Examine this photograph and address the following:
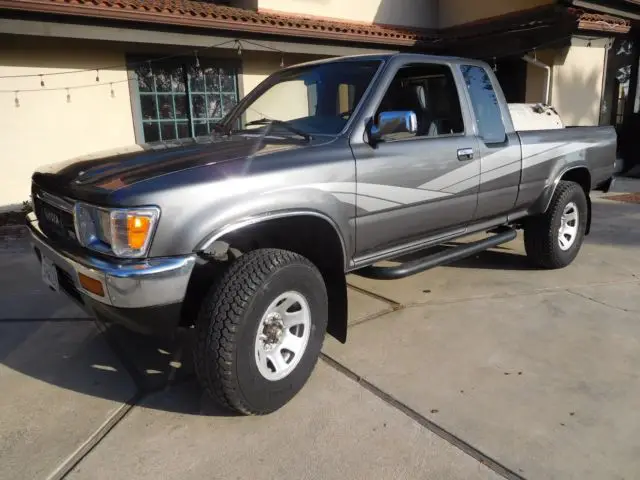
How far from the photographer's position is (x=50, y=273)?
2.86 meters

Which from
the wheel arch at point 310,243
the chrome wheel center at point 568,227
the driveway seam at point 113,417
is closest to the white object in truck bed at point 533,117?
the chrome wheel center at point 568,227

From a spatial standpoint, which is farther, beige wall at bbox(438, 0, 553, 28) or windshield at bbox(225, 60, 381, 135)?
beige wall at bbox(438, 0, 553, 28)

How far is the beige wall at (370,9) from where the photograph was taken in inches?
429

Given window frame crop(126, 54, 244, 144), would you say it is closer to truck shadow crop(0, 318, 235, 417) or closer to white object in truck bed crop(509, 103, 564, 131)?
white object in truck bed crop(509, 103, 564, 131)

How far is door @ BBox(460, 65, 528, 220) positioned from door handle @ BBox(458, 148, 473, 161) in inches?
6.4

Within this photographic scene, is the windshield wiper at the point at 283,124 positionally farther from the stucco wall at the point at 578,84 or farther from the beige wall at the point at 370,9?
the stucco wall at the point at 578,84

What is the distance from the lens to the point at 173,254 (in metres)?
2.33

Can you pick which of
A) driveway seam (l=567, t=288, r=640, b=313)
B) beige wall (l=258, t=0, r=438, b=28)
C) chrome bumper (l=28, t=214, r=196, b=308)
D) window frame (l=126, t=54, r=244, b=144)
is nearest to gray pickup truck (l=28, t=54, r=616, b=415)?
chrome bumper (l=28, t=214, r=196, b=308)

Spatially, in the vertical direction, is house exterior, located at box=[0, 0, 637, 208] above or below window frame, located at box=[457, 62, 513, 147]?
above

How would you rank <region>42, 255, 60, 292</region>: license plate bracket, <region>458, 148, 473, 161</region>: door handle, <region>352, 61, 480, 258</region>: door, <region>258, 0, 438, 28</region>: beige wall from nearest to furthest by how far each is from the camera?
<region>42, 255, 60, 292</region>: license plate bracket → <region>352, 61, 480, 258</region>: door → <region>458, 148, 473, 161</region>: door handle → <region>258, 0, 438, 28</region>: beige wall

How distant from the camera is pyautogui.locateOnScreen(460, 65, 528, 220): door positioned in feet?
13.1

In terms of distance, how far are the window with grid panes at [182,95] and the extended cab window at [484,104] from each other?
565 cm

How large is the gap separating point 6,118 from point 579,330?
26.9ft

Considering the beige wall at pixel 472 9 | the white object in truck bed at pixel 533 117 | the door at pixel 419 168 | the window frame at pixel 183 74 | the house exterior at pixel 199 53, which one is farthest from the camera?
the beige wall at pixel 472 9
